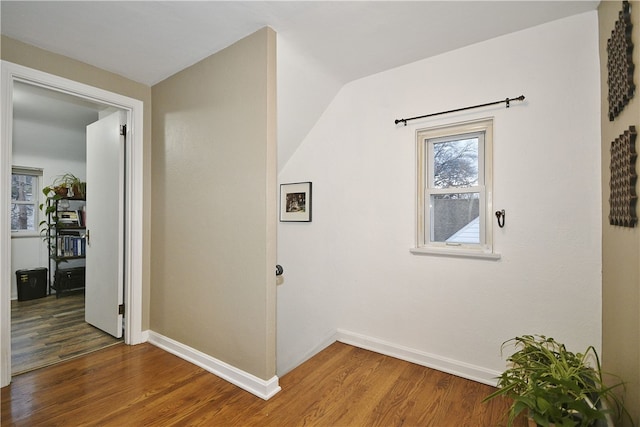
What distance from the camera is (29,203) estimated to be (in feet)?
14.9

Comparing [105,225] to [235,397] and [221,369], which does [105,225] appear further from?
[235,397]

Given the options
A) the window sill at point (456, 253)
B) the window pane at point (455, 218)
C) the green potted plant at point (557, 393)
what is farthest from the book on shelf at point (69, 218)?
the green potted plant at point (557, 393)

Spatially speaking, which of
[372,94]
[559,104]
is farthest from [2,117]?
[559,104]

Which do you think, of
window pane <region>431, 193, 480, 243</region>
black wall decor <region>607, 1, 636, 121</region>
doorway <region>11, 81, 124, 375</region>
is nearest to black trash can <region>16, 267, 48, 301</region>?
doorway <region>11, 81, 124, 375</region>

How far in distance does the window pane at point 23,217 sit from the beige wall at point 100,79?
325cm

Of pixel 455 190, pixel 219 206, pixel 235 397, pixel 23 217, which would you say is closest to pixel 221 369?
pixel 235 397

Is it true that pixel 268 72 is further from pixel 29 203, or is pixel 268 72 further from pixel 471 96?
pixel 29 203

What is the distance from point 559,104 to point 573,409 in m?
1.73

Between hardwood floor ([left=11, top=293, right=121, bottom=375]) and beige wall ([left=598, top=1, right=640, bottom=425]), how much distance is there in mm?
3603

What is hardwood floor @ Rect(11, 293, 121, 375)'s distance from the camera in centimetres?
244

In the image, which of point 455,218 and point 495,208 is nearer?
point 495,208

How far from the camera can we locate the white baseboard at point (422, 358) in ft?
6.98

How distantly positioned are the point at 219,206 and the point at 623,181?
2376 millimetres

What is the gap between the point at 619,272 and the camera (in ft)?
4.85
